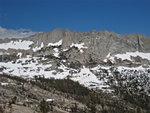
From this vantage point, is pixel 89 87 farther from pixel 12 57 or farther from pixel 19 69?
pixel 12 57

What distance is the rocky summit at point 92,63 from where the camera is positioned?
102 metres

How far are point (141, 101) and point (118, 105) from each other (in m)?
18.1

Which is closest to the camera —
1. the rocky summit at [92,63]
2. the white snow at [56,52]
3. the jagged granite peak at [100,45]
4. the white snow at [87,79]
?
the rocky summit at [92,63]

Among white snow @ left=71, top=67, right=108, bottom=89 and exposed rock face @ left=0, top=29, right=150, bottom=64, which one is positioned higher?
exposed rock face @ left=0, top=29, right=150, bottom=64

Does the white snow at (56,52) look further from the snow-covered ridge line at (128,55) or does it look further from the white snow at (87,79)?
the snow-covered ridge line at (128,55)

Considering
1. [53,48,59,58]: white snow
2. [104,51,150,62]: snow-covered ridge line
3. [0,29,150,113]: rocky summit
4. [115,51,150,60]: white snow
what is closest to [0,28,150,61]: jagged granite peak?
[0,29,150,113]: rocky summit

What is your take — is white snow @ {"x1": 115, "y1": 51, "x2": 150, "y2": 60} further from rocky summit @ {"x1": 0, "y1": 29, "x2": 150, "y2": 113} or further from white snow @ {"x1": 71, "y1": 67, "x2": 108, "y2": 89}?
white snow @ {"x1": 71, "y1": 67, "x2": 108, "y2": 89}

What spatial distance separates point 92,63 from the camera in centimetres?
15875

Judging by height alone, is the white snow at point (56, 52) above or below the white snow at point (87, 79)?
above

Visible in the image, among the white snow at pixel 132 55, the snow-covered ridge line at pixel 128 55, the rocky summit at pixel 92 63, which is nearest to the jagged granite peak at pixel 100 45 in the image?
the rocky summit at pixel 92 63

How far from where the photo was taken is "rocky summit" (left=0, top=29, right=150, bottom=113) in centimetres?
10248

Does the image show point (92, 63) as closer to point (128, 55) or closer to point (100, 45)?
point (100, 45)

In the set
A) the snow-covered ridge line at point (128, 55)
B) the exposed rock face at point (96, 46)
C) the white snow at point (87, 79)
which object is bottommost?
the white snow at point (87, 79)

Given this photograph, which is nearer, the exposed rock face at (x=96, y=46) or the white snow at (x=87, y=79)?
the white snow at (x=87, y=79)
